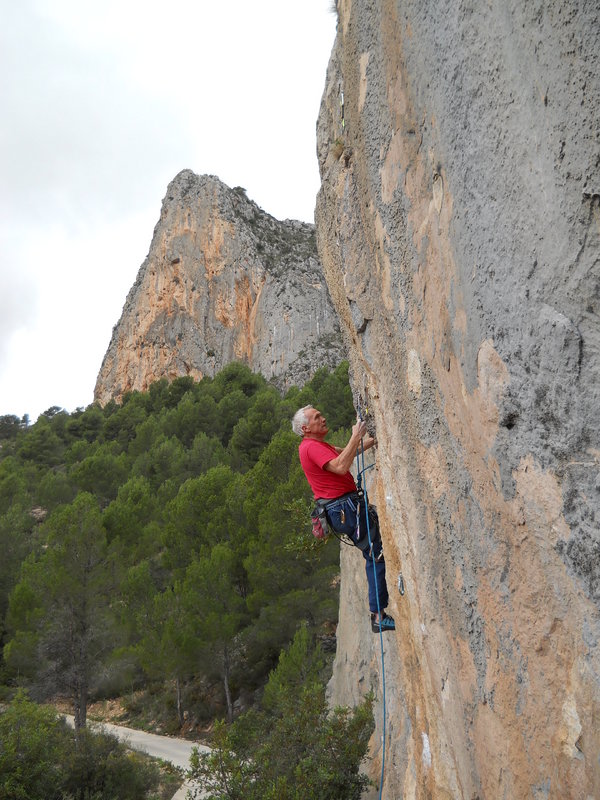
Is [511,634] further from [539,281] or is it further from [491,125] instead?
[491,125]

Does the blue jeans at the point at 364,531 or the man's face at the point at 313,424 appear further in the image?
the man's face at the point at 313,424

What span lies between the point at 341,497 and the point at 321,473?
0.19 metres

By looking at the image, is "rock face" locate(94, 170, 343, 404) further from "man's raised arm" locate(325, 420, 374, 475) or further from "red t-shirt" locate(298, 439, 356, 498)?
"man's raised arm" locate(325, 420, 374, 475)

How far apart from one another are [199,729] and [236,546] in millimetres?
4699

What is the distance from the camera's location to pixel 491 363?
6.13ft

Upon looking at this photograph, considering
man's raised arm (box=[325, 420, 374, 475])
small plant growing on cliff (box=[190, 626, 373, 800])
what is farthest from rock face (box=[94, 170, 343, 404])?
man's raised arm (box=[325, 420, 374, 475])

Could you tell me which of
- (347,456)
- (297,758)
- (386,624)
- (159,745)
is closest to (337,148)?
(347,456)

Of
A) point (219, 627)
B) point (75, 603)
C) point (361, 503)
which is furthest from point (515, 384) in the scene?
point (75, 603)

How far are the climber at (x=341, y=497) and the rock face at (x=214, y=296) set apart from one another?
44353 mm

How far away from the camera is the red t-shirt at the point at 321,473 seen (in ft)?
11.9

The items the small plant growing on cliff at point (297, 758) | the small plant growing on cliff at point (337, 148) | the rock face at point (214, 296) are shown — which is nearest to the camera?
the small plant growing on cliff at point (337, 148)

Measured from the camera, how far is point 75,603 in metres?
15.1

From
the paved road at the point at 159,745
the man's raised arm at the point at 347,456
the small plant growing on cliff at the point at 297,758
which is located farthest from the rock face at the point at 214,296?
the man's raised arm at the point at 347,456

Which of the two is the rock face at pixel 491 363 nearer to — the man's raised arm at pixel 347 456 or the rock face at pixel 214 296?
the man's raised arm at pixel 347 456
